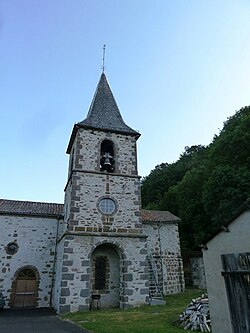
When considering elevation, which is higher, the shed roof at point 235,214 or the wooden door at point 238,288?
the shed roof at point 235,214

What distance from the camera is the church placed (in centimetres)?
1248

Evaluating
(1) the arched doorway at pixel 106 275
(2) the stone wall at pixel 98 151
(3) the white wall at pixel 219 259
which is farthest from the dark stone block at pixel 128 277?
(3) the white wall at pixel 219 259

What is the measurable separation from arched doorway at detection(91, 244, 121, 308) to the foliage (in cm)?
505

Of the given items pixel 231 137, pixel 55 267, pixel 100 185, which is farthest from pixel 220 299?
pixel 231 137

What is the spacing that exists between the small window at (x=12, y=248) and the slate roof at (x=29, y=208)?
5.83 feet

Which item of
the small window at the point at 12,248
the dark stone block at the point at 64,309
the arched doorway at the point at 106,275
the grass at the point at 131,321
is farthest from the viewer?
the small window at the point at 12,248

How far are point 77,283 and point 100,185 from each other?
4940 mm

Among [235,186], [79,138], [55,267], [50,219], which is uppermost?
[79,138]

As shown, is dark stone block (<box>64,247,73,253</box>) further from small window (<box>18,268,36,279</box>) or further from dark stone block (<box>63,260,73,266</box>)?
small window (<box>18,268,36,279</box>)

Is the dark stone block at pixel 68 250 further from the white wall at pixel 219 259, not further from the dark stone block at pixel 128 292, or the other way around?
the white wall at pixel 219 259

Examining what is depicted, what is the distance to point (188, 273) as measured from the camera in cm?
2102

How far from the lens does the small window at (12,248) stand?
15031 millimetres

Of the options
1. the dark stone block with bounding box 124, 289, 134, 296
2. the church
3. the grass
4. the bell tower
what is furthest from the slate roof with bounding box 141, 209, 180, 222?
the grass

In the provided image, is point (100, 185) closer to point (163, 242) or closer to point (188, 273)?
point (163, 242)
